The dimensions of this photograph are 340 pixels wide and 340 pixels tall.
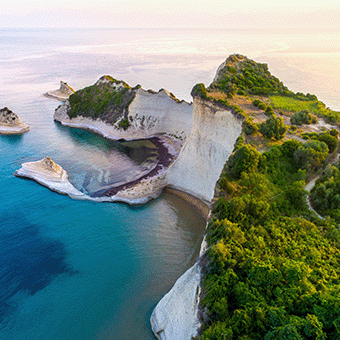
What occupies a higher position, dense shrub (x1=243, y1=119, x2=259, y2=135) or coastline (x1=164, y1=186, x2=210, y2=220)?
dense shrub (x1=243, y1=119, x2=259, y2=135)

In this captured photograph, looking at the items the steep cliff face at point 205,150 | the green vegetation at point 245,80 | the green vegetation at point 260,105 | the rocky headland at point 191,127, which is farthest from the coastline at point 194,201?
the green vegetation at point 245,80

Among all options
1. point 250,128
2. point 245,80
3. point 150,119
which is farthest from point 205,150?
point 150,119

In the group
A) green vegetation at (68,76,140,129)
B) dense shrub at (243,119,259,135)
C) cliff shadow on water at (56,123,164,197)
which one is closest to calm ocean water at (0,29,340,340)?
cliff shadow on water at (56,123,164,197)

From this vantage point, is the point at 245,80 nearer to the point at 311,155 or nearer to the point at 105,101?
the point at 311,155

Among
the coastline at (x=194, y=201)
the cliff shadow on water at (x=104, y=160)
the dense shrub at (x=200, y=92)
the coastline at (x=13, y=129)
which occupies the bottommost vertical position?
the coastline at (x=13, y=129)

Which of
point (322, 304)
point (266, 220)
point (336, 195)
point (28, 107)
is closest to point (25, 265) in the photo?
point (266, 220)

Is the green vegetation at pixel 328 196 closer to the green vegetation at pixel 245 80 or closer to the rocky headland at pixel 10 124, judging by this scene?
the green vegetation at pixel 245 80

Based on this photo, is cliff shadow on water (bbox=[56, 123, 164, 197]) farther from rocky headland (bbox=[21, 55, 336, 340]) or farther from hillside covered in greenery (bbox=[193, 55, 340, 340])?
hillside covered in greenery (bbox=[193, 55, 340, 340])
